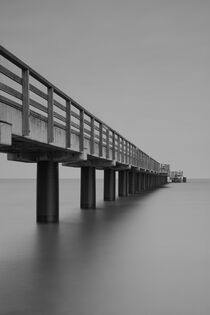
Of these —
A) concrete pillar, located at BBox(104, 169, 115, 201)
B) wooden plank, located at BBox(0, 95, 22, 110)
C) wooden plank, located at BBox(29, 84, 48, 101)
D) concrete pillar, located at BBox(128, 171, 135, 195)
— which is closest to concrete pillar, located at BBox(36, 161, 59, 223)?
wooden plank, located at BBox(29, 84, 48, 101)

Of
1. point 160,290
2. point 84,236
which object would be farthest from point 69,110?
point 160,290

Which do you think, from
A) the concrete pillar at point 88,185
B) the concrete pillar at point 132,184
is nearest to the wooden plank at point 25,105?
the concrete pillar at point 88,185

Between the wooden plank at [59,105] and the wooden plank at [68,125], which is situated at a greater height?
the wooden plank at [59,105]

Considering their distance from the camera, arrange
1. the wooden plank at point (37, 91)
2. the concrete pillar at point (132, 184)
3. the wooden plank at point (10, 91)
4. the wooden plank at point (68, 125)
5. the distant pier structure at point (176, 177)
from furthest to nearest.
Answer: the distant pier structure at point (176, 177) → the concrete pillar at point (132, 184) → the wooden plank at point (68, 125) → the wooden plank at point (37, 91) → the wooden plank at point (10, 91)

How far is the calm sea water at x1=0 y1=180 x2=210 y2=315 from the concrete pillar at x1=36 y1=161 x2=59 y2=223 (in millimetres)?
655

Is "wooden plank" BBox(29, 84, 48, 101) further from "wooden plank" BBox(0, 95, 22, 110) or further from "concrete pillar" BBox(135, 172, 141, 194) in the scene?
"concrete pillar" BBox(135, 172, 141, 194)

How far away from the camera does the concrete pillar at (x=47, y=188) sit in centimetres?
1617

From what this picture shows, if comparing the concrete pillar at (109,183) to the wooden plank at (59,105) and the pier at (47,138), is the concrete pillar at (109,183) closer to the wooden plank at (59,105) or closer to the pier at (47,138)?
the pier at (47,138)

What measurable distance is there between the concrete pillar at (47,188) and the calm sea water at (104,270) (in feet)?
2.15

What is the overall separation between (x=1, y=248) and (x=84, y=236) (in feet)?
10.2

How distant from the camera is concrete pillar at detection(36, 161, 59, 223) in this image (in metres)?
16.2

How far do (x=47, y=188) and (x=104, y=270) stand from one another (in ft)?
24.9

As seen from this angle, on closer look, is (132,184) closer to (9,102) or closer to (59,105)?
(59,105)

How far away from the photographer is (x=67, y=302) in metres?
6.57
